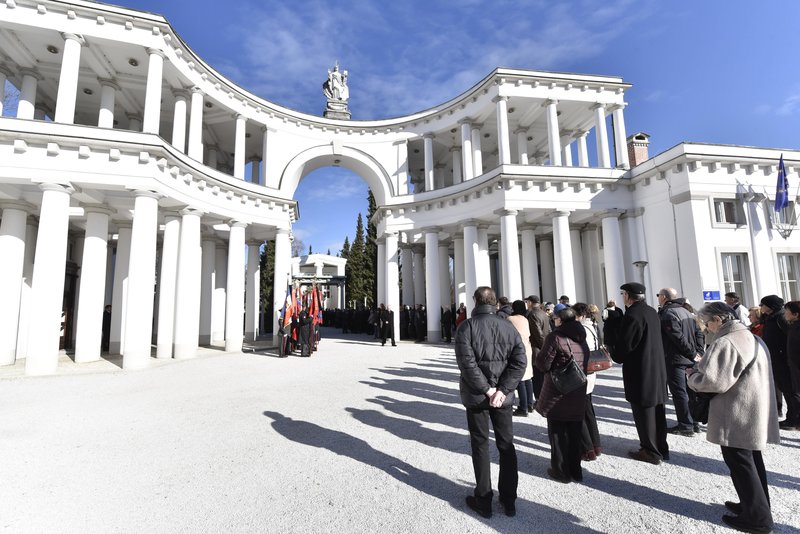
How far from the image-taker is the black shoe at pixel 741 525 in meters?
2.87

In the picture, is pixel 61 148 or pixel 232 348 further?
pixel 232 348

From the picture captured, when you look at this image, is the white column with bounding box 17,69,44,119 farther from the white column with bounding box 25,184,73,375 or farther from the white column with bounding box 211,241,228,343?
the white column with bounding box 211,241,228,343

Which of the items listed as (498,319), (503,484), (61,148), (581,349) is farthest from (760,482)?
(61,148)

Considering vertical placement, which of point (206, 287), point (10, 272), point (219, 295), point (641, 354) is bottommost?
point (641, 354)

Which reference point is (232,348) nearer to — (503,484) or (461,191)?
(461,191)

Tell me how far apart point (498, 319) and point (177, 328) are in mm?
14000

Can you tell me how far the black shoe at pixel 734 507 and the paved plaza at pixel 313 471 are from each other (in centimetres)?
9

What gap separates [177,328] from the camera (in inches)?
547

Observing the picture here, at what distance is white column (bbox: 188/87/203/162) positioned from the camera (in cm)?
1543

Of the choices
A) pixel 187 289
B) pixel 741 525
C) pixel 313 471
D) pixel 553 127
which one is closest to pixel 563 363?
pixel 741 525

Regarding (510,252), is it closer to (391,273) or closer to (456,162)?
(391,273)

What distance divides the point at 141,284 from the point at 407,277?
1516 cm

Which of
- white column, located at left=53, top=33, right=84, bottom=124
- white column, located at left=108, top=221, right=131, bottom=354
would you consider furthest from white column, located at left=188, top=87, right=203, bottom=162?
white column, located at left=108, top=221, right=131, bottom=354

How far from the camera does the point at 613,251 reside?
16.8m
